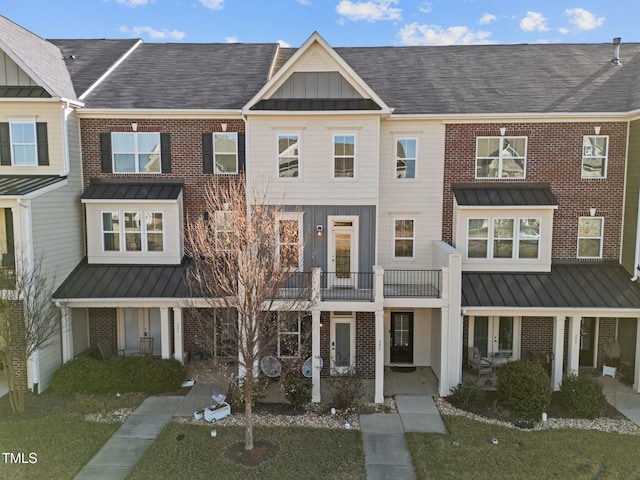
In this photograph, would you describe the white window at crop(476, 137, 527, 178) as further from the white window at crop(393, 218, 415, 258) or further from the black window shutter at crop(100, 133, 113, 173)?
the black window shutter at crop(100, 133, 113, 173)

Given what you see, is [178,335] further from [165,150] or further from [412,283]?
[412,283]

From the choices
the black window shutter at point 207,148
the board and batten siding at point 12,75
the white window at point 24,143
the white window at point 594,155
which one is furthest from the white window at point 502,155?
the board and batten siding at point 12,75

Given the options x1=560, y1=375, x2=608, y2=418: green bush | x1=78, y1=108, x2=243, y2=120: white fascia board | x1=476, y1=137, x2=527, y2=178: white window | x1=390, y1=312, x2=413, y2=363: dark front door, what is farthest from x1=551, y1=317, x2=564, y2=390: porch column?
x1=78, y1=108, x2=243, y2=120: white fascia board

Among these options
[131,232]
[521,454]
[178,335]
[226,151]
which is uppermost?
[226,151]

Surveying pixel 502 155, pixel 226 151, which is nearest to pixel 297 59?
pixel 226 151

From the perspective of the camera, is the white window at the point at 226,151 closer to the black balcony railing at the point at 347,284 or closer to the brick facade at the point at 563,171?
the black balcony railing at the point at 347,284

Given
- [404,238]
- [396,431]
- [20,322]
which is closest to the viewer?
[396,431]

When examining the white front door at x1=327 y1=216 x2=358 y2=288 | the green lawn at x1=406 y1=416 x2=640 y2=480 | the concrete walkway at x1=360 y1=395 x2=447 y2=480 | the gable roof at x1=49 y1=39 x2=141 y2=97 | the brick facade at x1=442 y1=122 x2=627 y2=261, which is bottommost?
the concrete walkway at x1=360 y1=395 x2=447 y2=480
